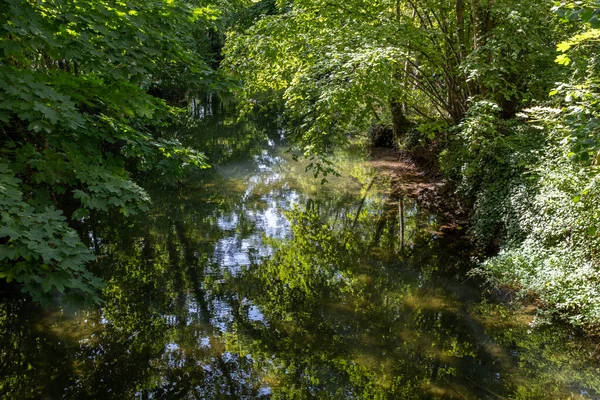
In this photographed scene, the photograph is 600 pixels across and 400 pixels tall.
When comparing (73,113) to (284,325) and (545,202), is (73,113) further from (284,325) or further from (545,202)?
(545,202)

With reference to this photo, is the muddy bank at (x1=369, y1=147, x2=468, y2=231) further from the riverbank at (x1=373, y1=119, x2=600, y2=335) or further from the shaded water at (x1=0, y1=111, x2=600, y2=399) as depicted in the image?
the shaded water at (x1=0, y1=111, x2=600, y2=399)

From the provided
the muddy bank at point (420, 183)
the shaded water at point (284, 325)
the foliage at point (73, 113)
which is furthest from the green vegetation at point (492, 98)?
the foliage at point (73, 113)

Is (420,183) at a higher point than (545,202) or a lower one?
lower

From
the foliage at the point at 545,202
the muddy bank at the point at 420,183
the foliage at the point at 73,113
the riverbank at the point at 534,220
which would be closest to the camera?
the foliage at the point at 73,113

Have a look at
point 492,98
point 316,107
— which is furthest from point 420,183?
point 316,107

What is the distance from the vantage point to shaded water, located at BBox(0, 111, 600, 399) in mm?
5496

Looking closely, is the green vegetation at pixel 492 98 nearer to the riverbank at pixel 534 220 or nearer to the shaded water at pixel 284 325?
the riverbank at pixel 534 220

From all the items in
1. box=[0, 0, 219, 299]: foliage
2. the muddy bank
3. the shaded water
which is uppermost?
box=[0, 0, 219, 299]: foliage

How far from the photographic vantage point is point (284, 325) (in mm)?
6766

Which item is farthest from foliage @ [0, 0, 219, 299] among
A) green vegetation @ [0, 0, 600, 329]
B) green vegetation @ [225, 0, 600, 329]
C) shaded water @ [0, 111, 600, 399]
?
green vegetation @ [225, 0, 600, 329]

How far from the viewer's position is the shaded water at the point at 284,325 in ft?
18.0

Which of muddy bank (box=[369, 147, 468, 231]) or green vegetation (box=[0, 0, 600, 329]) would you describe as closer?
green vegetation (box=[0, 0, 600, 329])

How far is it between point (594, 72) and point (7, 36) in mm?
6991

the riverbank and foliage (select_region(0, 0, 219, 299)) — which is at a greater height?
foliage (select_region(0, 0, 219, 299))
